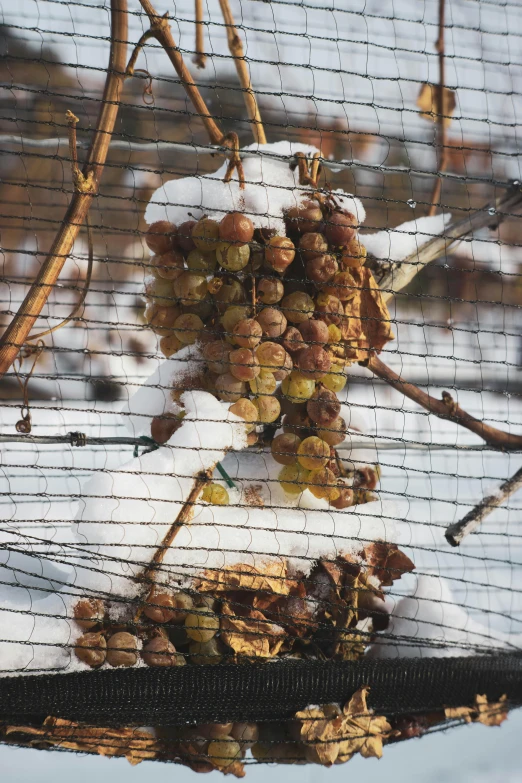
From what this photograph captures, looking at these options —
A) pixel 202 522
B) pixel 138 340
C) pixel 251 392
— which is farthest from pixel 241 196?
pixel 138 340

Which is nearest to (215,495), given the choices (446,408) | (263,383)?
(263,383)

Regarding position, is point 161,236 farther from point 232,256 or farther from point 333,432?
point 333,432

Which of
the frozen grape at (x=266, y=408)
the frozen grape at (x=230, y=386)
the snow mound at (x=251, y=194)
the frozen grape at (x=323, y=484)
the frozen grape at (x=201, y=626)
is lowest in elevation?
the frozen grape at (x=201, y=626)

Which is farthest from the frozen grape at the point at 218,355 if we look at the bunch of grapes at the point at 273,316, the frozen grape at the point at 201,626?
the frozen grape at the point at 201,626

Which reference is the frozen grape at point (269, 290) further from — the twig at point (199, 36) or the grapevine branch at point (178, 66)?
the twig at point (199, 36)

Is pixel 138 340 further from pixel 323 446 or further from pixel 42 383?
pixel 323 446

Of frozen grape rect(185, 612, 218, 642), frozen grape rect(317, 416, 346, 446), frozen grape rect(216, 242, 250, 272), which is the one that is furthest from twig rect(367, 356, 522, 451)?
frozen grape rect(185, 612, 218, 642)
